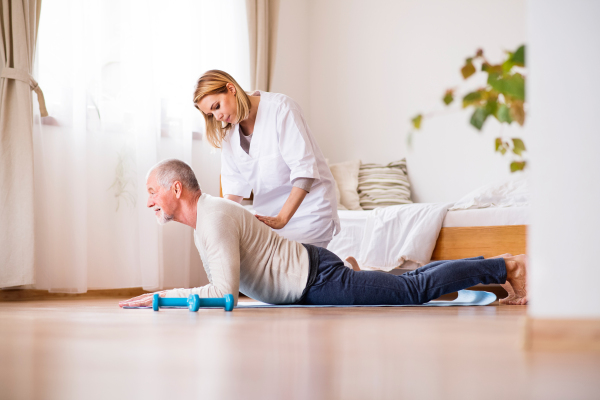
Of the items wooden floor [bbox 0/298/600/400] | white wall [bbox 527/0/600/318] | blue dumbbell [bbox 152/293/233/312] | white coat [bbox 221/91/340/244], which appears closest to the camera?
white wall [bbox 527/0/600/318]

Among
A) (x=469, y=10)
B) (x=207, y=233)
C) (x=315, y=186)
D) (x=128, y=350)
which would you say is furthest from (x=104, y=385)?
(x=469, y=10)

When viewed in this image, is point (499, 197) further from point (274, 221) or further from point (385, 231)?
point (274, 221)

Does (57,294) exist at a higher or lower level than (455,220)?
lower

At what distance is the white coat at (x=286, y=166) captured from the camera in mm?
2340

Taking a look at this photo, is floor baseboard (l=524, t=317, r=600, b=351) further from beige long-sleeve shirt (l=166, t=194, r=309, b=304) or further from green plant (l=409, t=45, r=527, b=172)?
beige long-sleeve shirt (l=166, t=194, r=309, b=304)

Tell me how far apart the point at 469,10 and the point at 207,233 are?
315cm

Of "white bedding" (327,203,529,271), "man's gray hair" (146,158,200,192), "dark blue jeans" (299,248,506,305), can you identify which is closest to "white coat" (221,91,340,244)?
"dark blue jeans" (299,248,506,305)

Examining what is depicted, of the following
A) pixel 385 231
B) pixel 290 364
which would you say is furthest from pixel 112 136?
pixel 290 364

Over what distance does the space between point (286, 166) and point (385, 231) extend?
112 cm

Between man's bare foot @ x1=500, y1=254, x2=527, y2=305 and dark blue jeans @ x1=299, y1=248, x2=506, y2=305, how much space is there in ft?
0.22

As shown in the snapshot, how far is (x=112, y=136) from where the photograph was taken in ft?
12.0

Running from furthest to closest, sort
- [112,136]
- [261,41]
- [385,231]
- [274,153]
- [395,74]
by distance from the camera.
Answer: [395,74] → [261,41] → [112,136] → [385,231] → [274,153]

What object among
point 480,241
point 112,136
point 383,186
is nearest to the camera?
point 480,241

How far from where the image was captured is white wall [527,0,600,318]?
42cm
